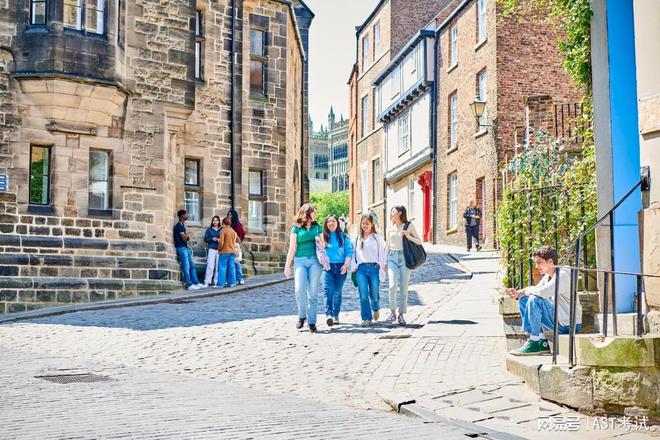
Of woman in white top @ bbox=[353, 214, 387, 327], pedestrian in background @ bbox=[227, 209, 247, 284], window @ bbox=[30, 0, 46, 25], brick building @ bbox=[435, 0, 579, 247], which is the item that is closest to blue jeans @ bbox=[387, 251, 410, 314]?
woman in white top @ bbox=[353, 214, 387, 327]

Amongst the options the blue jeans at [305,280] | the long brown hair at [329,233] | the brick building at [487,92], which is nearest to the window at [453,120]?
the brick building at [487,92]

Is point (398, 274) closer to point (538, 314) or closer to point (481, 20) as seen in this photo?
point (538, 314)

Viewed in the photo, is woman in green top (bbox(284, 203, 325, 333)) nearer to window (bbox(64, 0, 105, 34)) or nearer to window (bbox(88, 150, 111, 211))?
window (bbox(88, 150, 111, 211))

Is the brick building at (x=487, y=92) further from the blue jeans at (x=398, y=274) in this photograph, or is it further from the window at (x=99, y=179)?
the blue jeans at (x=398, y=274)

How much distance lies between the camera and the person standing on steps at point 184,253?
20484mm

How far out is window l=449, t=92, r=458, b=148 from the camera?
111 feet

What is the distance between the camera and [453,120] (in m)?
34.4

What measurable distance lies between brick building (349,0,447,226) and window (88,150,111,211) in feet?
82.1

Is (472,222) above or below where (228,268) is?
above

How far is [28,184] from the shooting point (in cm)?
1864

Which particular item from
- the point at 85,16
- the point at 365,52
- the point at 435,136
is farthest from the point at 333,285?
the point at 365,52

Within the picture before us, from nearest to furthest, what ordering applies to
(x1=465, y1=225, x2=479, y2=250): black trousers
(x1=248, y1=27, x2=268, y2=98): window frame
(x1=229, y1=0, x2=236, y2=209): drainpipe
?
(x1=229, y1=0, x2=236, y2=209): drainpipe, (x1=248, y1=27, x2=268, y2=98): window frame, (x1=465, y1=225, x2=479, y2=250): black trousers

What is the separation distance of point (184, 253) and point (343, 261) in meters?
7.91

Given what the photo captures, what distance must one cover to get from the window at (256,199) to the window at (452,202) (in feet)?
35.0
